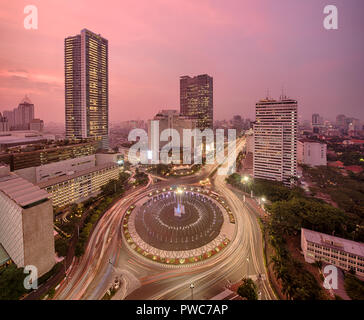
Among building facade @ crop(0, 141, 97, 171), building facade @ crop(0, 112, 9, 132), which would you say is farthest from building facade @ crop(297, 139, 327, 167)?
building facade @ crop(0, 112, 9, 132)

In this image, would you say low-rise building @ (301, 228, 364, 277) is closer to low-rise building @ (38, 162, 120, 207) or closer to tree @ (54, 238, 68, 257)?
tree @ (54, 238, 68, 257)

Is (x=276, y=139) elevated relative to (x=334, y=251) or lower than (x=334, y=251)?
elevated

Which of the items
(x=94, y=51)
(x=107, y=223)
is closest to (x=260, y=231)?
(x=107, y=223)

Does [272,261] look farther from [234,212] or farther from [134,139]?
[134,139]

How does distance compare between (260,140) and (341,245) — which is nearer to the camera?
(341,245)

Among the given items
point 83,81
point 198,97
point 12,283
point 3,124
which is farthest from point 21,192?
point 198,97

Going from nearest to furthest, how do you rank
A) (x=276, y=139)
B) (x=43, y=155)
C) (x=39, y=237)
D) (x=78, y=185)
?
(x=39, y=237), (x=78, y=185), (x=43, y=155), (x=276, y=139)

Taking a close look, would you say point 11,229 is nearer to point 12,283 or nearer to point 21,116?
point 12,283
